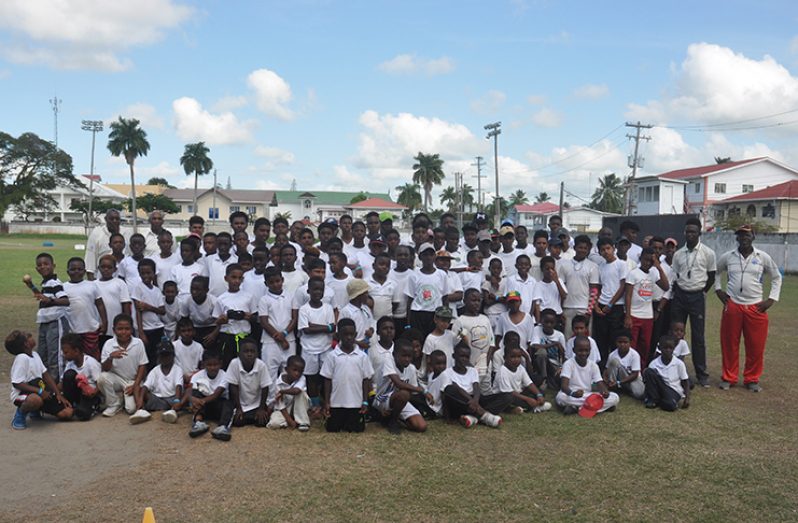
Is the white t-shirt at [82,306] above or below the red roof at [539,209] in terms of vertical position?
below

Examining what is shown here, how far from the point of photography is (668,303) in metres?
8.44

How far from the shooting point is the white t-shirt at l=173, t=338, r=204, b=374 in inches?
266

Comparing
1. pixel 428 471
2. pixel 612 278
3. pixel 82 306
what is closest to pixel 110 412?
pixel 82 306

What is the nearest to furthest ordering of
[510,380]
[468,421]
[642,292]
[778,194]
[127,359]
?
[468,421] < [127,359] < [510,380] < [642,292] < [778,194]

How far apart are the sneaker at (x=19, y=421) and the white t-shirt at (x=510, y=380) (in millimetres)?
4862

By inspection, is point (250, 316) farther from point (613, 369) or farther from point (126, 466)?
point (613, 369)

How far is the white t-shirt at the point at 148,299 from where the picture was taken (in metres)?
7.21

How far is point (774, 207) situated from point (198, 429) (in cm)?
4555

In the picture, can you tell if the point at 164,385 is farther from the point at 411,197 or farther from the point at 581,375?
the point at 411,197

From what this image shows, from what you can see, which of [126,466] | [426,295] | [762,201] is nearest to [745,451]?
[426,295]

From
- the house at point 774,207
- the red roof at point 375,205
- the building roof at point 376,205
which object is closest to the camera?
the house at point 774,207

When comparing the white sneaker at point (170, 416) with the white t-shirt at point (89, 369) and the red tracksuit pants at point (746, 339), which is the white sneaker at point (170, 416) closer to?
the white t-shirt at point (89, 369)

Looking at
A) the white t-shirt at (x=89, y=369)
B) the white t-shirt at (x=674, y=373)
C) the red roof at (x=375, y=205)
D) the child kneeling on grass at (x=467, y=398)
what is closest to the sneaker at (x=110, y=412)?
the white t-shirt at (x=89, y=369)

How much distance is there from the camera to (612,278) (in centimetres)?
801
